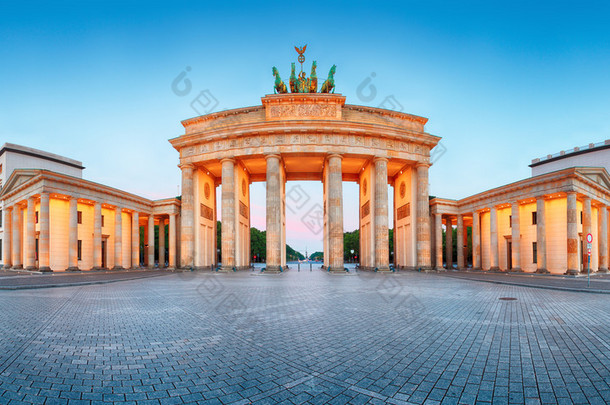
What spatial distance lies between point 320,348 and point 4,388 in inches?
177

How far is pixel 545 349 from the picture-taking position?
5.94 metres

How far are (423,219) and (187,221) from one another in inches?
1050

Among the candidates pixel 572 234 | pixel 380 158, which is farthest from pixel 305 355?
pixel 572 234

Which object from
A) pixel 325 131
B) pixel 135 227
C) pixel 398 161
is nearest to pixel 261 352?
pixel 325 131

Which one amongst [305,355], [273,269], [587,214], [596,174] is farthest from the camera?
[596,174]

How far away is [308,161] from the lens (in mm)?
40500

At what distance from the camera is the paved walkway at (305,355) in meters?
4.08

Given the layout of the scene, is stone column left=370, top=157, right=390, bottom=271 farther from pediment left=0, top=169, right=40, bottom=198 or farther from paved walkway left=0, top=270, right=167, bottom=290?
pediment left=0, top=169, right=40, bottom=198


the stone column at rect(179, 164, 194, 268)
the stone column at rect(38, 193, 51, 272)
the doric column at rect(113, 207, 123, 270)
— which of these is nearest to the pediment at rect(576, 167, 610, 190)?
the stone column at rect(179, 164, 194, 268)

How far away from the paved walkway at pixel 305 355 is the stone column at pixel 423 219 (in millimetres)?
26588

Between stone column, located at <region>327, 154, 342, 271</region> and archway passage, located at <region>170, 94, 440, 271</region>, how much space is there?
0.32 feet

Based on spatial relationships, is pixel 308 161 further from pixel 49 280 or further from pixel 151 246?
pixel 49 280

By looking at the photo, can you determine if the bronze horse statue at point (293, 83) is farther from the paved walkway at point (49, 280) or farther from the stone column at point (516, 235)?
the stone column at point (516, 235)

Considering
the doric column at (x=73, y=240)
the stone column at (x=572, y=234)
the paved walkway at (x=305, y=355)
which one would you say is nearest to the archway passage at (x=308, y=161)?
the doric column at (x=73, y=240)
